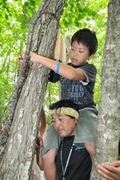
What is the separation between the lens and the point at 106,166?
176 centimetres

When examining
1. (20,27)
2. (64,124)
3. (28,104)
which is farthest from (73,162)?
(20,27)

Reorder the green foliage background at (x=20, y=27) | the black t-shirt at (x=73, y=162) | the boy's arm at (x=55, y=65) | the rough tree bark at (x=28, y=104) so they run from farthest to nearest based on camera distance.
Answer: the green foliage background at (x=20, y=27) < the black t-shirt at (x=73, y=162) < the boy's arm at (x=55, y=65) < the rough tree bark at (x=28, y=104)

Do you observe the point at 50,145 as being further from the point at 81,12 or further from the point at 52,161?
the point at 81,12

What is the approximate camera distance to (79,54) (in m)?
2.83

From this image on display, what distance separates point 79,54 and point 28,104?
3.08 ft

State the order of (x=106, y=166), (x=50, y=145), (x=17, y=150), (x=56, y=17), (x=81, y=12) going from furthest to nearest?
1. (x=81, y=12)
2. (x=50, y=145)
3. (x=56, y=17)
4. (x=17, y=150)
5. (x=106, y=166)

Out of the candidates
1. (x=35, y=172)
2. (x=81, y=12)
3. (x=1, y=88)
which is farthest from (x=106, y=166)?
(x=1, y=88)

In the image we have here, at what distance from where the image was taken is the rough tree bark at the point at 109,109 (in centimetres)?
185

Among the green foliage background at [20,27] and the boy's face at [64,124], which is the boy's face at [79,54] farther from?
the green foliage background at [20,27]

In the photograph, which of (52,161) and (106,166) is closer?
(106,166)

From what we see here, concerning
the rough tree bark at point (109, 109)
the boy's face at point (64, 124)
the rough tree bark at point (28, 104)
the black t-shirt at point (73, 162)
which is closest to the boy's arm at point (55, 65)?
the rough tree bark at point (28, 104)

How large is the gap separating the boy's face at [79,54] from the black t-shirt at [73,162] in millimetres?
817

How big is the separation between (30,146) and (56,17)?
1228mm

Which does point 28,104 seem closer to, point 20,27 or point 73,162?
point 73,162
